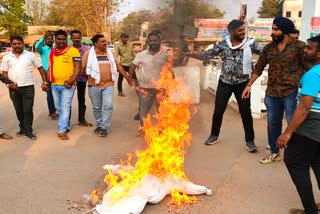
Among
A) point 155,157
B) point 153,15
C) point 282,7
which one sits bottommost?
point 155,157

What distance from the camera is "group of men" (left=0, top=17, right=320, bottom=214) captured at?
3240 mm

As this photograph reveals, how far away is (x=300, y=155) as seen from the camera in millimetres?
3271

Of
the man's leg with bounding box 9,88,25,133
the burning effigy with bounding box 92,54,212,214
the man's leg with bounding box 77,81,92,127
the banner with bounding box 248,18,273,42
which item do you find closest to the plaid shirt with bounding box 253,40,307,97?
the burning effigy with bounding box 92,54,212,214

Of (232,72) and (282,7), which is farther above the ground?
(282,7)

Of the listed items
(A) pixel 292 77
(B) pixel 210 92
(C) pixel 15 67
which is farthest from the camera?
(B) pixel 210 92

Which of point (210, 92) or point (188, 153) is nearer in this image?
point (188, 153)

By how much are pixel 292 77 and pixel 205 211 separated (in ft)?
7.13

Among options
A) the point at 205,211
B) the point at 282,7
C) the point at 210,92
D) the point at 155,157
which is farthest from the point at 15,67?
the point at 282,7

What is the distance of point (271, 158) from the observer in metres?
5.05

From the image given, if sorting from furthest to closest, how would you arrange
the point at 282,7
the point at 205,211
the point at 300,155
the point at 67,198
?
1. the point at 282,7
2. the point at 67,198
3. the point at 205,211
4. the point at 300,155

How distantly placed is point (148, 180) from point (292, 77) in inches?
92.7

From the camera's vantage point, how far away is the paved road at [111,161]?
149 inches

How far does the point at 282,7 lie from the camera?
141 feet

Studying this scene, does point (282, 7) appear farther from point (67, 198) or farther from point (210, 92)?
point (67, 198)
